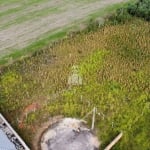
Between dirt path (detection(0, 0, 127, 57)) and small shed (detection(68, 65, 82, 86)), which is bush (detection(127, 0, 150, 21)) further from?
small shed (detection(68, 65, 82, 86))

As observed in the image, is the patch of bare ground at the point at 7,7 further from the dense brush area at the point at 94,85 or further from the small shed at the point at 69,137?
the small shed at the point at 69,137

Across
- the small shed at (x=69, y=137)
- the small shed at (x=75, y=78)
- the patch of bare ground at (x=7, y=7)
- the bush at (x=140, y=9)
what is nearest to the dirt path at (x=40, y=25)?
the patch of bare ground at (x=7, y=7)

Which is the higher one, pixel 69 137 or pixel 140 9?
pixel 140 9

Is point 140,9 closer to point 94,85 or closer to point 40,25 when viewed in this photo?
point 40,25

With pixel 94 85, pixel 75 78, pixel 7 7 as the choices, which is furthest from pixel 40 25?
pixel 94 85

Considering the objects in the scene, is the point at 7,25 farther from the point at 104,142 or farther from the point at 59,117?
the point at 104,142

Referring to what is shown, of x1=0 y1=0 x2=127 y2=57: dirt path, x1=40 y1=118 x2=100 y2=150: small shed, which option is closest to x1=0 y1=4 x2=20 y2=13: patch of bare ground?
x1=0 y1=0 x2=127 y2=57: dirt path

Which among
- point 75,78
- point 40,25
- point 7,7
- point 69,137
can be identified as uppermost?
point 7,7
